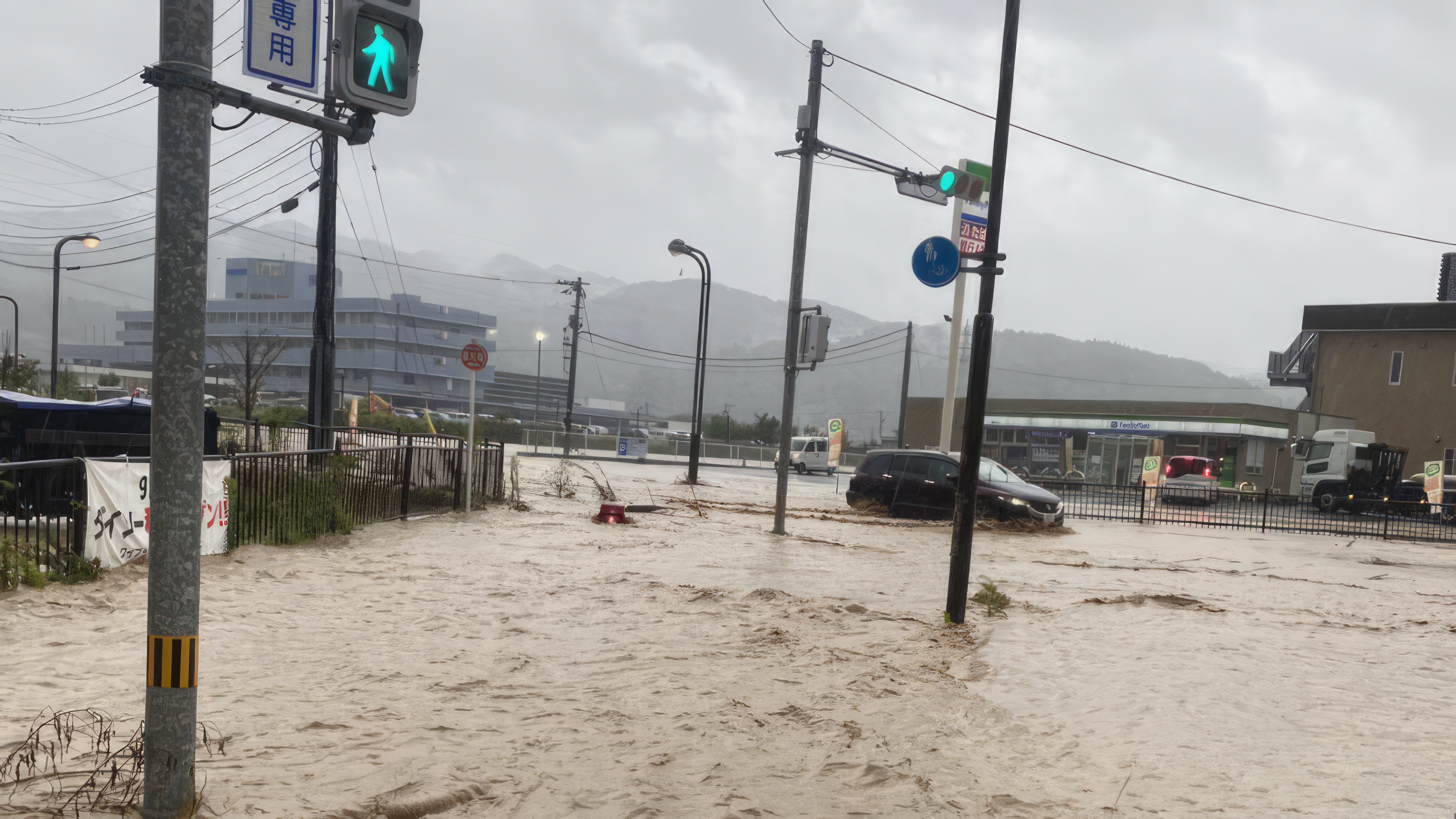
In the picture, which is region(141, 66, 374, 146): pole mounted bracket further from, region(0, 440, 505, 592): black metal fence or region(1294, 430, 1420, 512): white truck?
region(1294, 430, 1420, 512): white truck

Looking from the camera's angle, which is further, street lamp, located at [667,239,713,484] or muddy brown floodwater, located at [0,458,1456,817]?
street lamp, located at [667,239,713,484]

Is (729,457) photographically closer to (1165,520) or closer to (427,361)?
(1165,520)

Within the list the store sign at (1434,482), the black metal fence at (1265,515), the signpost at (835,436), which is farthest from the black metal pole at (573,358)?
the store sign at (1434,482)

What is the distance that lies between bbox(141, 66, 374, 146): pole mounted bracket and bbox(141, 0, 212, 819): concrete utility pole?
0.02 metres

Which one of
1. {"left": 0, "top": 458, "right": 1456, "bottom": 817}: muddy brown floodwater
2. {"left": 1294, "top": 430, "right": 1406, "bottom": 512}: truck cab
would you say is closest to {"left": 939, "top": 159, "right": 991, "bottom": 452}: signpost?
{"left": 0, "top": 458, "right": 1456, "bottom": 817}: muddy brown floodwater

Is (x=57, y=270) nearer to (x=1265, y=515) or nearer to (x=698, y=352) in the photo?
(x=698, y=352)

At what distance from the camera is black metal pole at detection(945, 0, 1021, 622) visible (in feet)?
27.5

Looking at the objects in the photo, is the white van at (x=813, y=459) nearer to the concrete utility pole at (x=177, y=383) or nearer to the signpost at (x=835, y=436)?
the signpost at (x=835, y=436)

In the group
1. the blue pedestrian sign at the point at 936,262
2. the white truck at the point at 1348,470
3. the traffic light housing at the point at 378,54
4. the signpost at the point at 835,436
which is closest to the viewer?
the traffic light housing at the point at 378,54

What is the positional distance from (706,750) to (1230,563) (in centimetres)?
1295

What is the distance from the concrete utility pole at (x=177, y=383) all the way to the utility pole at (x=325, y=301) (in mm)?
13322

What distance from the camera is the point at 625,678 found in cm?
644

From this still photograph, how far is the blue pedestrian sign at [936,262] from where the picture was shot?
913 cm

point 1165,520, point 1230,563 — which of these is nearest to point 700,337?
point 1165,520
